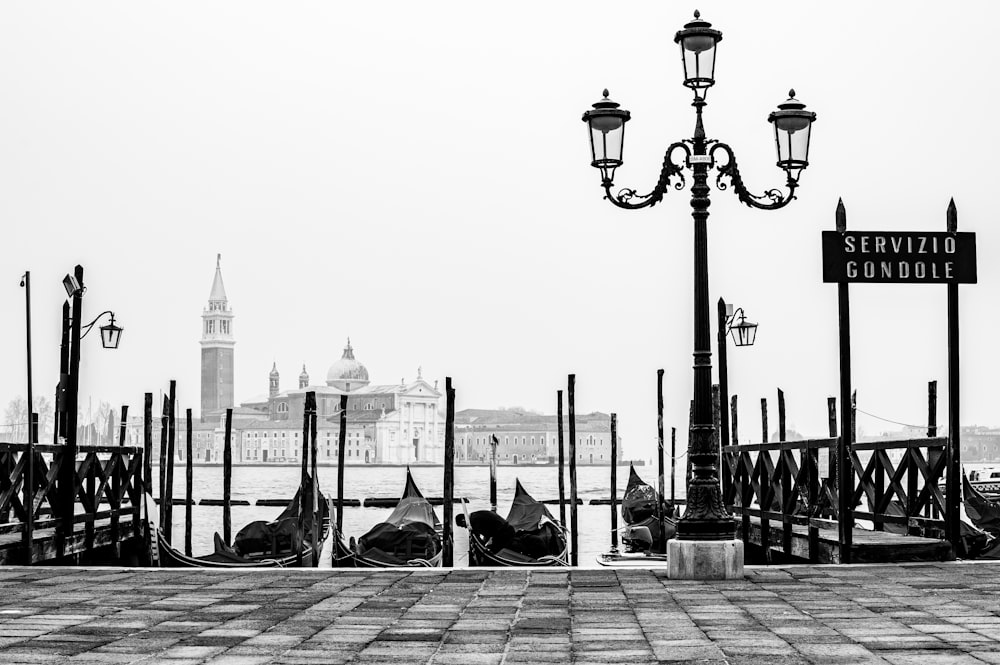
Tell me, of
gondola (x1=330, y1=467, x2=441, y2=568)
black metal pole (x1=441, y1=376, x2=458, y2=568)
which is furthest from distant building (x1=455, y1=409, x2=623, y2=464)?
black metal pole (x1=441, y1=376, x2=458, y2=568)

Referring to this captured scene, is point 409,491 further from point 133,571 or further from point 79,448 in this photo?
point 133,571

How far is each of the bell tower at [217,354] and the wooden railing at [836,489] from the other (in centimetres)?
12993

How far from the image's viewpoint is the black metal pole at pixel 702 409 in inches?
354

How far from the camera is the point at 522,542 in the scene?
1952cm

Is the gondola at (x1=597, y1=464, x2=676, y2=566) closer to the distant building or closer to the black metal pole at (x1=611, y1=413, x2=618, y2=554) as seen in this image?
the black metal pole at (x1=611, y1=413, x2=618, y2=554)

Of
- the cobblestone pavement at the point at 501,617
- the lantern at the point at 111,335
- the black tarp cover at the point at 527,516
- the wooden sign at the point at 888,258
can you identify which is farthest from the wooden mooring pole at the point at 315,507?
the wooden sign at the point at 888,258

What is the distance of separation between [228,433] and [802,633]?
24.6 metres

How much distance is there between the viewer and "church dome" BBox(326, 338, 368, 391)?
15288 centimetres

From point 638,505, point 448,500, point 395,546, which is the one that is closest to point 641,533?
point 395,546

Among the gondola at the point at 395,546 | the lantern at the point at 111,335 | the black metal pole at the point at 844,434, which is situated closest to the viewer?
the black metal pole at the point at 844,434

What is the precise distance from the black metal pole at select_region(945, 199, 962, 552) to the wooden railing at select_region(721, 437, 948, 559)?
0.08 metres

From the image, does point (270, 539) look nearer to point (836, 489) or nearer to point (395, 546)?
Answer: point (395, 546)

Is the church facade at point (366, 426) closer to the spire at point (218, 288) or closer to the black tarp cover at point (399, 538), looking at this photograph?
the spire at point (218, 288)

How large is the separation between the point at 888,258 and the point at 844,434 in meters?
1.41
